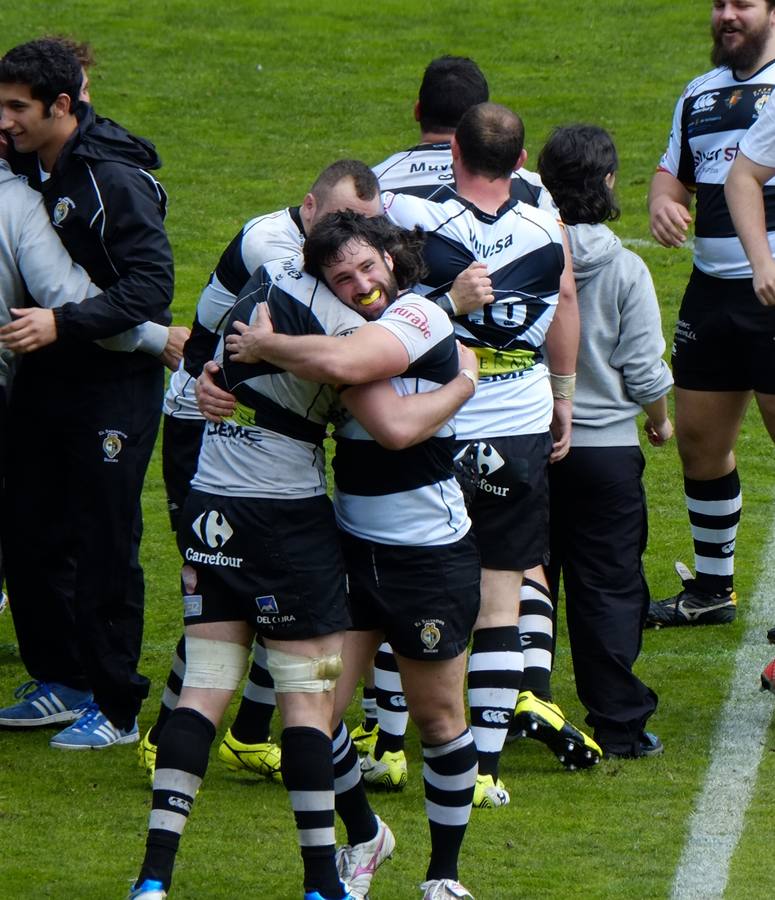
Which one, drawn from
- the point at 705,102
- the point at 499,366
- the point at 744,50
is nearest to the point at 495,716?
the point at 499,366

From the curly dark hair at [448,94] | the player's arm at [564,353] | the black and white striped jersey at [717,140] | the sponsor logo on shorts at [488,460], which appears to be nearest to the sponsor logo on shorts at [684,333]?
the black and white striped jersey at [717,140]

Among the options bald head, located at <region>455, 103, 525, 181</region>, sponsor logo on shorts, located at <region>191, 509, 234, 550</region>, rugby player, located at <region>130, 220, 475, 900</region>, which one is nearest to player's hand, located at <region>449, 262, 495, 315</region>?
bald head, located at <region>455, 103, 525, 181</region>

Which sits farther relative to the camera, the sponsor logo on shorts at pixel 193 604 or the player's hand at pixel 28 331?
the player's hand at pixel 28 331

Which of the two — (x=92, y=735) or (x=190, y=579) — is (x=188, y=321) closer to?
(x=92, y=735)

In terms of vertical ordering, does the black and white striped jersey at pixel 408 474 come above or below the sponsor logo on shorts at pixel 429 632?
above

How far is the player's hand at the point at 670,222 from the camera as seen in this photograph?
6594mm

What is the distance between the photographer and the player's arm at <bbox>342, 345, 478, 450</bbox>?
4340 mm

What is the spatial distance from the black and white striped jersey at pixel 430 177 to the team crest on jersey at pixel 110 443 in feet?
3.89

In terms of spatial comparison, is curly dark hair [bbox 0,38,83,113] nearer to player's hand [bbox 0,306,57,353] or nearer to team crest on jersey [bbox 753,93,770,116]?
player's hand [bbox 0,306,57,353]

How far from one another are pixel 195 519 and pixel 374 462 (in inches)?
18.8

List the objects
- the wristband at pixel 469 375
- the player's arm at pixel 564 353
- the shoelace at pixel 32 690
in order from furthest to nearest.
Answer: the shoelace at pixel 32 690
the player's arm at pixel 564 353
the wristband at pixel 469 375

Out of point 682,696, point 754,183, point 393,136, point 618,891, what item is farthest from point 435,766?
point 393,136

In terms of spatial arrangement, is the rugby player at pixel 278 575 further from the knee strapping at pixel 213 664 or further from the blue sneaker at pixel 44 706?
the blue sneaker at pixel 44 706

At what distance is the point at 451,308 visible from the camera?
205 inches
